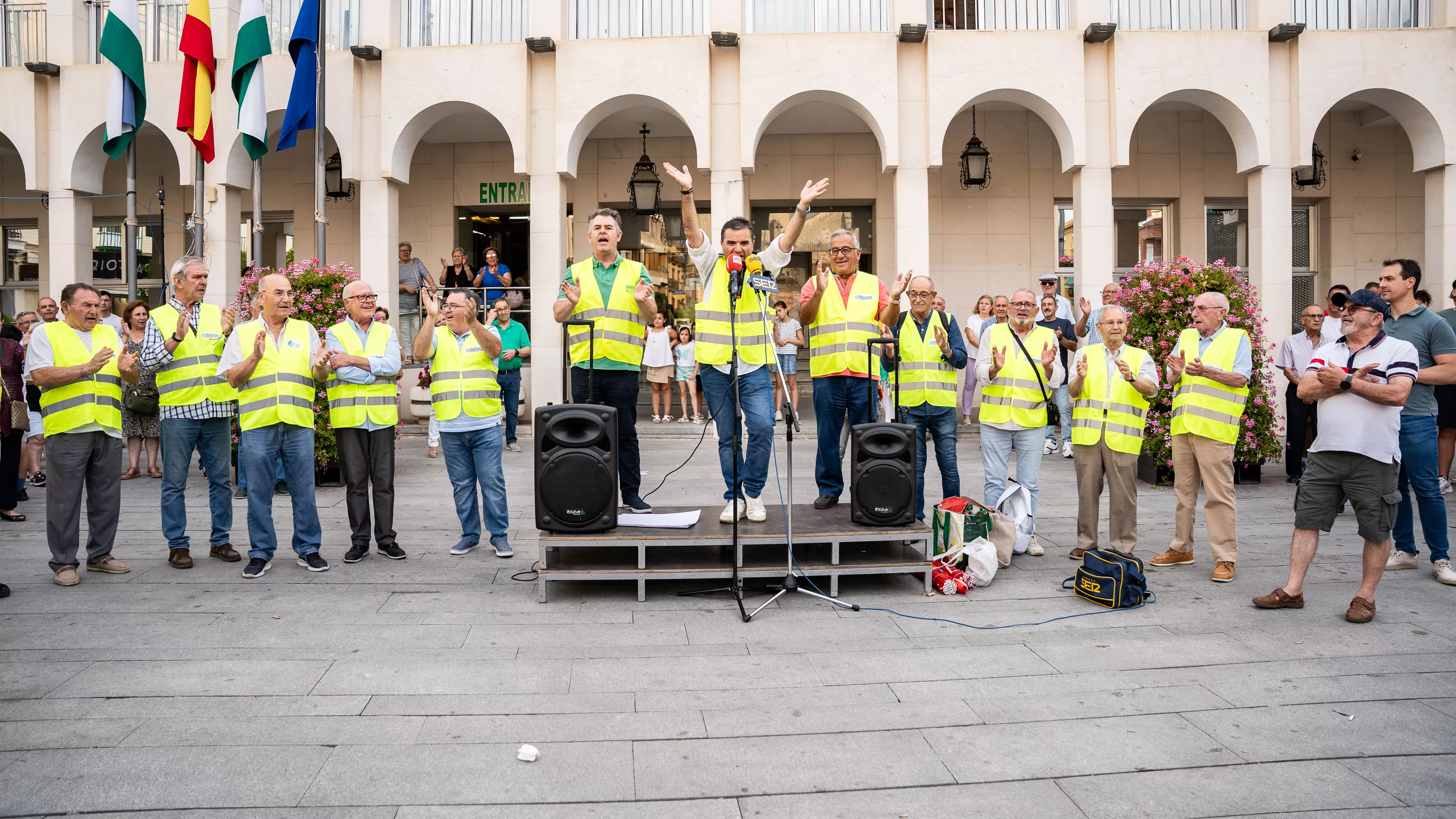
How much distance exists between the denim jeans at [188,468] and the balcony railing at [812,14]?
33.8 ft

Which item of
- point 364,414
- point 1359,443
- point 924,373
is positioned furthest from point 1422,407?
point 364,414

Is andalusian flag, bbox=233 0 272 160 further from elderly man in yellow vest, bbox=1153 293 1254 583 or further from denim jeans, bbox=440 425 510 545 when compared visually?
elderly man in yellow vest, bbox=1153 293 1254 583

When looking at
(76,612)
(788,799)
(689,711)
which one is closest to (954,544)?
(689,711)

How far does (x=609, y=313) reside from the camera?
6242 mm

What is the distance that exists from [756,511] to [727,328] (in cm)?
118

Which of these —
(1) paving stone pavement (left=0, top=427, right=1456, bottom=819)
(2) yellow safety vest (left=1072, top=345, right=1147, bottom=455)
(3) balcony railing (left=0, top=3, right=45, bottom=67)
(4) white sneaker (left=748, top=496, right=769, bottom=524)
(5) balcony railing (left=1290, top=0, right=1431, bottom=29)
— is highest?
(3) balcony railing (left=0, top=3, right=45, bottom=67)

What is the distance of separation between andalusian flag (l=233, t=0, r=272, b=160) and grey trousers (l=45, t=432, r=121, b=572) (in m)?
8.46

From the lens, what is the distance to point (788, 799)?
3115 millimetres

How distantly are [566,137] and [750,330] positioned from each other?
29.6 ft

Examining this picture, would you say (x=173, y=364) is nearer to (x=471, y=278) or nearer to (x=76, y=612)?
(x=76, y=612)

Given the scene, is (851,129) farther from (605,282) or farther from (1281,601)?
(1281,601)

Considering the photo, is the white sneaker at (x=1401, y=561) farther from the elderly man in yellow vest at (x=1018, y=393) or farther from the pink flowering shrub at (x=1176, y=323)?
the pink flowering shrub at (x=1176, y=323)

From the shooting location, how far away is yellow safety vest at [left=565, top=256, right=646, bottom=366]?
6234mm

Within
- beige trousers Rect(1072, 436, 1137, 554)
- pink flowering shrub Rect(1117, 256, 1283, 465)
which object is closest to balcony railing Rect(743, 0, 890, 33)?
pink flowering shrub Rect(1117, 256, 1283, 465)
